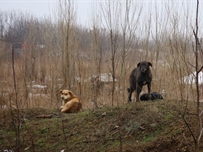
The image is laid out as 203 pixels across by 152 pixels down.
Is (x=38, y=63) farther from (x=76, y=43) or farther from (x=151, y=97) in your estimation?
(x=151, y=97)

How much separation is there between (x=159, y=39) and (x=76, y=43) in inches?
115

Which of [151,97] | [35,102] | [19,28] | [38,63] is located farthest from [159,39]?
[19,28]

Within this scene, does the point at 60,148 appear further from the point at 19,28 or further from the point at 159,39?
the point at 19,28

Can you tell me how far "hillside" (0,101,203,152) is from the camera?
365 centimetres

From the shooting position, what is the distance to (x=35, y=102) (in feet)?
24.8

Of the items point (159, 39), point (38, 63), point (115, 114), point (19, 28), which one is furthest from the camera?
point (19, 28)

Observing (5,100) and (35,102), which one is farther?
(35,102)

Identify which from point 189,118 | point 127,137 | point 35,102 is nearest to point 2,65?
point 35,102

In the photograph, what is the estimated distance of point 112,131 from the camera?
423 cm

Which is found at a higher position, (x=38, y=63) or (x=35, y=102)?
(x=38, y=63)

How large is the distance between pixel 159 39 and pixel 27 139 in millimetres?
6169

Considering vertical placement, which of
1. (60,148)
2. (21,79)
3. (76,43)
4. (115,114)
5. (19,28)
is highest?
(19,28)

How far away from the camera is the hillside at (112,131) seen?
12.0ft

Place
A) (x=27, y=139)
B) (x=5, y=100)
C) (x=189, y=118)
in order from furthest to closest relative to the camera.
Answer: (x=5, y=100)
(x=27, y=139)
(x=189, y=118)
